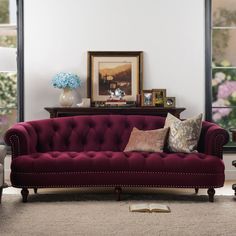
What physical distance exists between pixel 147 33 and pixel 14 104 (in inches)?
84.3

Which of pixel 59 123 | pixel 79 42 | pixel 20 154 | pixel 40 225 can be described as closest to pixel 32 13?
pixel 79 42

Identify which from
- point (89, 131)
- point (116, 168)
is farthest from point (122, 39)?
point (116, 168)

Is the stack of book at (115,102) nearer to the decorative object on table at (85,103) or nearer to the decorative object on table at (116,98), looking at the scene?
the decorative object on table at (116,98)

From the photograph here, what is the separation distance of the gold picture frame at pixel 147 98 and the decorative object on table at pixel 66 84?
2.92ft

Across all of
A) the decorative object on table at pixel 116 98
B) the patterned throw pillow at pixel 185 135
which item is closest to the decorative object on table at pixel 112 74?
the decorative object on table at pixel 116 98

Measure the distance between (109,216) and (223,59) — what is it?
3.53 m

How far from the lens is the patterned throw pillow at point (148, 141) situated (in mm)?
6574

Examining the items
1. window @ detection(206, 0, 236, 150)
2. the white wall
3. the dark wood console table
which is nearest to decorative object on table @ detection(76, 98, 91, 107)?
the dark wood console table

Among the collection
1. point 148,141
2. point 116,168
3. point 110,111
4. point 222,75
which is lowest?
point 116,168

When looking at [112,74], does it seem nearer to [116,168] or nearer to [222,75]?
[222,75]

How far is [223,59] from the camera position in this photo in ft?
26.4

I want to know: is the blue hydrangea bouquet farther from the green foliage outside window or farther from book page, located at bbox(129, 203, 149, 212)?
book page, located at bbox(129, 203, 149, 212)

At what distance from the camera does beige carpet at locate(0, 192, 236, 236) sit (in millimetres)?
4859

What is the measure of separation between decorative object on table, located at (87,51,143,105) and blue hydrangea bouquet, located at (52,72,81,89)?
36 cm
